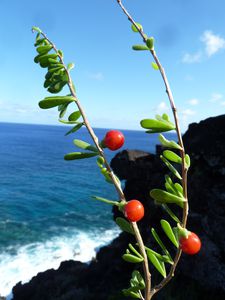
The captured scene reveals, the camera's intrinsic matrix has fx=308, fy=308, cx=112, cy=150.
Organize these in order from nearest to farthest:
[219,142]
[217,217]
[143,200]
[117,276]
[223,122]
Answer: [217,217] < [219,142] < [223,122] < [117,276] < [143,200]

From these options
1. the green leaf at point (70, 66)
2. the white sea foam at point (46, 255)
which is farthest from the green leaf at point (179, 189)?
the white sea foam at point (46, 255)

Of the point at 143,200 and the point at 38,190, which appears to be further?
the point at 38,190

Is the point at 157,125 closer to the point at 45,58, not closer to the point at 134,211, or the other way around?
the point at 134,211

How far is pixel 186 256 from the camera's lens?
15375 millimetres

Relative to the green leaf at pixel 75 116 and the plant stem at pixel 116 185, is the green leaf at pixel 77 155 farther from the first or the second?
the green leaf at pixel 75 116

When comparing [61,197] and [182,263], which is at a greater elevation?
[182,263]

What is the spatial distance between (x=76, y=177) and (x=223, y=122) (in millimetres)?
52199

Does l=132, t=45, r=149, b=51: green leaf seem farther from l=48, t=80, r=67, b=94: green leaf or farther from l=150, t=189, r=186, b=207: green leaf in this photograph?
l=150, t=189, r=186, b=207: green leaf

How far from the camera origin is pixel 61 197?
51.6 metres

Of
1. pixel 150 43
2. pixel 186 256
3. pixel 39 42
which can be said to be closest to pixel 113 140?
pixel 150 43

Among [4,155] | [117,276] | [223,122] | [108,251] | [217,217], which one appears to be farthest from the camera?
[4,155]

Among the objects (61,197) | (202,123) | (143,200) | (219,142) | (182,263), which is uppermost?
(202,123)

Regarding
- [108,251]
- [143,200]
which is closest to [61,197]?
[108,251]

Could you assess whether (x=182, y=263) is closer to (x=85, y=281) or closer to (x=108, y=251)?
(x=85, y=281)
